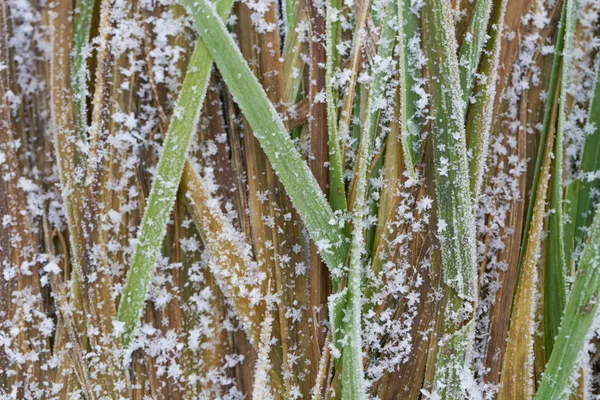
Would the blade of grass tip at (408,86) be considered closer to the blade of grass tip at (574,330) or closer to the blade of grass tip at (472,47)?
the blade of grass tip at (472,47)

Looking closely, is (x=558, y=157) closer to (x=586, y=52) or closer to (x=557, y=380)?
(x=586, y=52)

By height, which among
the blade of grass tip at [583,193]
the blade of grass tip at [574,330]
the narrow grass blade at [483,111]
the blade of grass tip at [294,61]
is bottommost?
the blade of grass tip at [574,330]

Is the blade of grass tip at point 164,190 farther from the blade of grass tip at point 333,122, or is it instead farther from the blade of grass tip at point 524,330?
the blade of grass tip at point 524,330

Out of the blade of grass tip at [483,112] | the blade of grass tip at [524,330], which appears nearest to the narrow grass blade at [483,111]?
the blade of grass tip at [483,112]

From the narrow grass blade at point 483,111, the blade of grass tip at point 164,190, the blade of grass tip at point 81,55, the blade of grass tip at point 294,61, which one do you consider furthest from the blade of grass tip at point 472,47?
the blade of grass tip at point 81,55

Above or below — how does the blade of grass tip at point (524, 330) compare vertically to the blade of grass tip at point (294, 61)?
below

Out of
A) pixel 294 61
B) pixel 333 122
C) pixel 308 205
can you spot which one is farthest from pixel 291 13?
pixel 308 205

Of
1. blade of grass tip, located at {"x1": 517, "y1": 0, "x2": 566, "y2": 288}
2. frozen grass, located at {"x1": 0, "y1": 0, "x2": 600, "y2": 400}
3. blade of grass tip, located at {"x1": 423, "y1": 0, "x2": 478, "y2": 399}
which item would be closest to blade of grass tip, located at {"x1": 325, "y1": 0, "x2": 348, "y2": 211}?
frozen grass, located at {"x1": 0, "y1": 0, "x2": 600, "y2": 400}
